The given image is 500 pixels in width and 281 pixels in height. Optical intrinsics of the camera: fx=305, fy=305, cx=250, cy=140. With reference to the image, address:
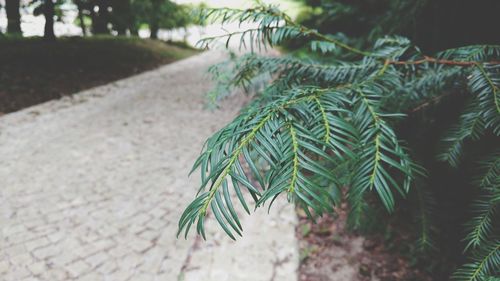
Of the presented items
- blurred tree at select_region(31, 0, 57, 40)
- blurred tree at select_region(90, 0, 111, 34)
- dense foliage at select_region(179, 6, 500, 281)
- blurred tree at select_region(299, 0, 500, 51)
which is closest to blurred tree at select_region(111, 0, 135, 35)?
blurred tree at select_region(90, 0, 111, 34)

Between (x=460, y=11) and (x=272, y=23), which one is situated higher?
(x=460, y=11)

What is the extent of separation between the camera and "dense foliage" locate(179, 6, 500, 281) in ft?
2.18

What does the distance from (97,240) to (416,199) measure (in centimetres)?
246

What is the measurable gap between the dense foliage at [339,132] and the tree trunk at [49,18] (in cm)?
→ 804

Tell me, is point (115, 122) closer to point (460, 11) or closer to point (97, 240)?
point (97, 240)

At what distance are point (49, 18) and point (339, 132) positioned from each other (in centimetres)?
934

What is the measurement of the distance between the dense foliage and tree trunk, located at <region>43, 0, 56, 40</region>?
804cm

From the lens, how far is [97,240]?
103 inches

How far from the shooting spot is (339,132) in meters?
0.76

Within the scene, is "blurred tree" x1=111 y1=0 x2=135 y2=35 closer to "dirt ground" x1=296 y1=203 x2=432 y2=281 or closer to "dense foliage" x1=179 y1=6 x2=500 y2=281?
"dirt ground" x1=296 y1=203 x2=432 y2=281

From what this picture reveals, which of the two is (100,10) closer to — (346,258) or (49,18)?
(49,18)

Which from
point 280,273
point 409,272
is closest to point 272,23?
point 280,273

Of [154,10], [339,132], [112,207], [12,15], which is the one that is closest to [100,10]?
[12,15]

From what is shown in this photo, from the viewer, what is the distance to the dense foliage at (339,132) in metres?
0.67
